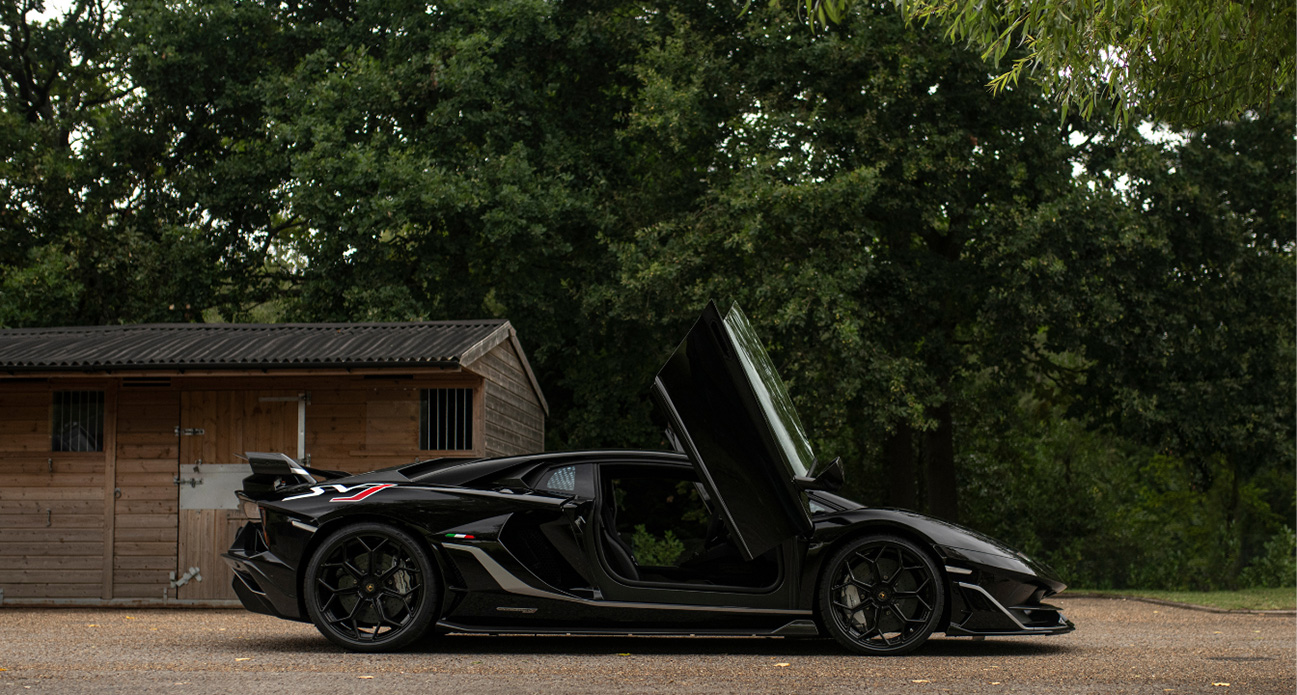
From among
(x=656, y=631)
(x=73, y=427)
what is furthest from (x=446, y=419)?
(x=656, y=631)

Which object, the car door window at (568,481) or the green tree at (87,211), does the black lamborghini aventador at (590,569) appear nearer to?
the car door window at (568,481)

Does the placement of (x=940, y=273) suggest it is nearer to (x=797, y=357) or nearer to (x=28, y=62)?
(x=797, y=357)

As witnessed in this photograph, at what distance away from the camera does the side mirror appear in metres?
5.29

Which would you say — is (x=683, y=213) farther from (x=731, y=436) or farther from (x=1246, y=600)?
(x=731, y=436)

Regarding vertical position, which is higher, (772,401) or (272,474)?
(772,401)

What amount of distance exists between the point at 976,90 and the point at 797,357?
203 inches

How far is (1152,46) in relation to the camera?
512cm

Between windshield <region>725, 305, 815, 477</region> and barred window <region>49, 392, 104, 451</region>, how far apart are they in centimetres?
795

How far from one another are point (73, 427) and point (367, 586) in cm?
666

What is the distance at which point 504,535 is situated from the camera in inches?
235

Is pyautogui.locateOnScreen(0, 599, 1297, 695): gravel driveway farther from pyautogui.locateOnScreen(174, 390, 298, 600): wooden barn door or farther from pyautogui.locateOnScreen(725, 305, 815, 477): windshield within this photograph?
pyautogui.locateOnScreen(174, 390, 298, 600): wooden barn door

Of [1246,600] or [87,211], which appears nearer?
[1246,600]

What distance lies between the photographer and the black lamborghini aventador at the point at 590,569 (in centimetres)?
584

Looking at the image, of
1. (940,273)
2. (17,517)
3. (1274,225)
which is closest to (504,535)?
(17,517)
